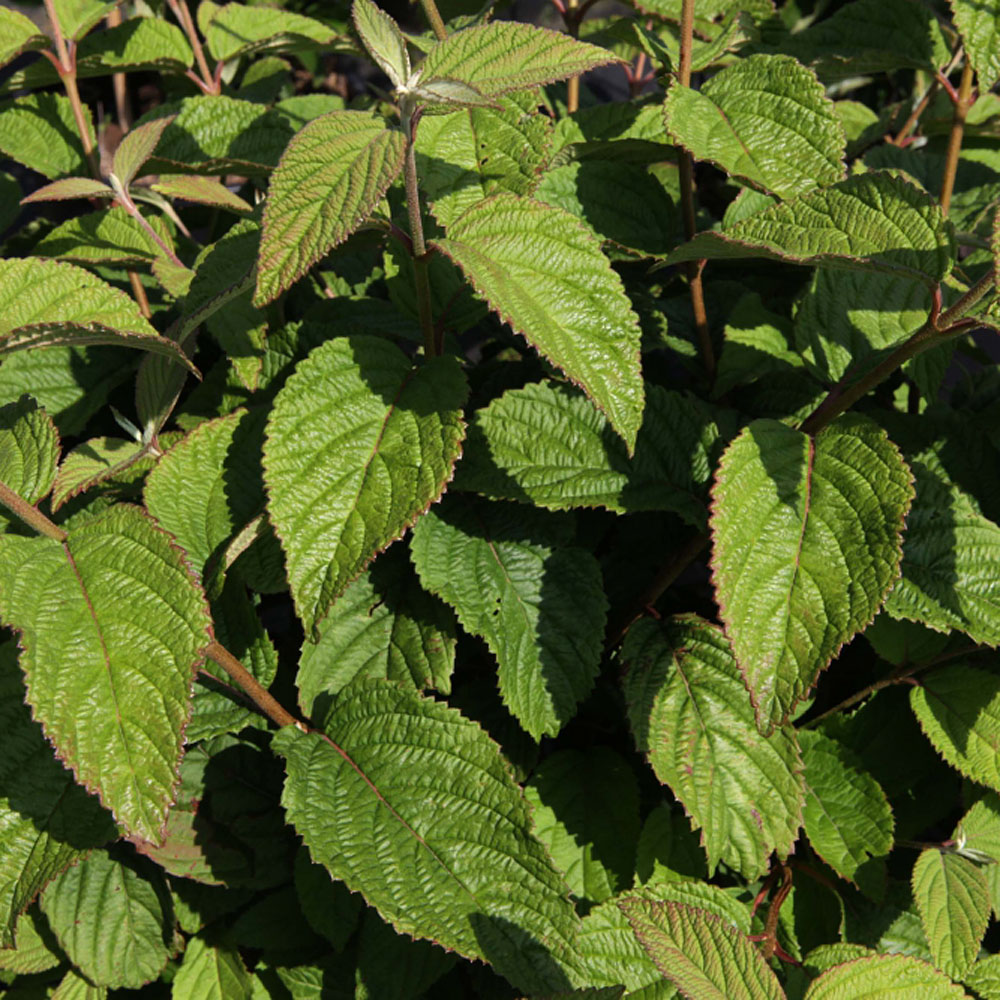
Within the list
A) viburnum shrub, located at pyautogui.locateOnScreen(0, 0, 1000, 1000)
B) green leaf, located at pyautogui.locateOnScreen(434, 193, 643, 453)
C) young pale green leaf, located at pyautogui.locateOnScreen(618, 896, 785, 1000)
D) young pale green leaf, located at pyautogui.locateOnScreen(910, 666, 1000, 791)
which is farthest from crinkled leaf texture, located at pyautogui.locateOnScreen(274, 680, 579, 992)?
young pale green leaf, located at pyautogui.locateOnScreen(910, 666, 1000, 791)

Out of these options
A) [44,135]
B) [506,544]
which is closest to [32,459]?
[506,544]

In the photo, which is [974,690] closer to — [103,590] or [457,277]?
[457,277]

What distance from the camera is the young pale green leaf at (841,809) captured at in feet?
4.73

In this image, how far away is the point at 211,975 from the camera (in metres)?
1.62

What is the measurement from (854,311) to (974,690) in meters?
0.57

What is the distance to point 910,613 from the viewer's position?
130cm

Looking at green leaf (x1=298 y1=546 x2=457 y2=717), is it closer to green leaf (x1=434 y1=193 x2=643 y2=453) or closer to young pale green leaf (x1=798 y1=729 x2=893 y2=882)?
green leaf (x1=434 y1=193 x2=643 y2=453)

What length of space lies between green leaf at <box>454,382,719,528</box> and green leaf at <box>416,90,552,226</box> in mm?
274

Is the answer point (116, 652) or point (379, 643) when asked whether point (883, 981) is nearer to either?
point (379, 643)

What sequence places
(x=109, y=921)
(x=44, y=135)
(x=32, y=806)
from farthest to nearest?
(x=44, y=135) → (x=109, y=921) → (x=32, y=806)

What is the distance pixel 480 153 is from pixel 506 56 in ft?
0.88

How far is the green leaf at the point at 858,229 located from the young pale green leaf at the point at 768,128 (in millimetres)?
137

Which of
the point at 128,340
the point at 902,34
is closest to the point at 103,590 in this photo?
the point at 128,340

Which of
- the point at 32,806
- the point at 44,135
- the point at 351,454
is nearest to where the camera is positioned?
the point at 351,454
